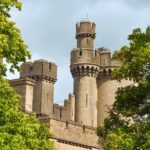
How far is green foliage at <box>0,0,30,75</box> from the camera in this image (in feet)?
65.8

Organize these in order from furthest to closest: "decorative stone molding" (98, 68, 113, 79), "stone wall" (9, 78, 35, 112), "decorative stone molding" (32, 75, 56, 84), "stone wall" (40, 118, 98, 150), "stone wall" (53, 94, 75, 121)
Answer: "decorative stone molding" (98, 68, 113, 79) → "stone wall" (53, 94, 75, 121) → "decorative stone molding" (32, 75, 56, 84) → "stone wall" (9, 78, 35, 112) → "stone wall" (40, 118, 98, 150)

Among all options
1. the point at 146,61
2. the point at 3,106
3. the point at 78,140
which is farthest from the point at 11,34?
the point at 78,140

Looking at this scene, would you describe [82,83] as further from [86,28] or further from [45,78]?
[86,28]

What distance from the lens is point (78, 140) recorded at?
38875 mm

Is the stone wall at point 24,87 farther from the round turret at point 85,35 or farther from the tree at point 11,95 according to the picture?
the tree at point 11,95

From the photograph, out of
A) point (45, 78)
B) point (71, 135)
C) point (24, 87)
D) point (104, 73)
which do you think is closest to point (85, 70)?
point (104, 73)

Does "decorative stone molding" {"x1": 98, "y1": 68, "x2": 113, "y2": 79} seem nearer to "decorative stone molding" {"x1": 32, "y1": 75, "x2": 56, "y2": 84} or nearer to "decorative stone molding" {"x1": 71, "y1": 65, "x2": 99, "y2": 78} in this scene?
"decorative stone molding" {"x1": 71, "y1": 65, "x2": 99, "y2": 78}

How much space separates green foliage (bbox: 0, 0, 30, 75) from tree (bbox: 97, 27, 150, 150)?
3399 millimetres

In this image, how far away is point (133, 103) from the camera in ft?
68.3

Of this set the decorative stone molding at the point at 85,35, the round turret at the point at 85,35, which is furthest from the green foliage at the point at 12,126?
the decorative stone molding at the point at 85,35

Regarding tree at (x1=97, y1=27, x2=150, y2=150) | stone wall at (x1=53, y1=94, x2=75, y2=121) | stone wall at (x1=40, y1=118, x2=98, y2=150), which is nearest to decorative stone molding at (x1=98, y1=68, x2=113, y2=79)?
stone wall at (x1=53, y1=94, x2=75, y2=121)

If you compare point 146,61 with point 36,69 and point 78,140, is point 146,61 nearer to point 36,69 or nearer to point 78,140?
point 78,140

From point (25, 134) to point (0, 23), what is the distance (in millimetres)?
3784

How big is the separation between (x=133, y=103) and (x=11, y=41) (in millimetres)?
4614
